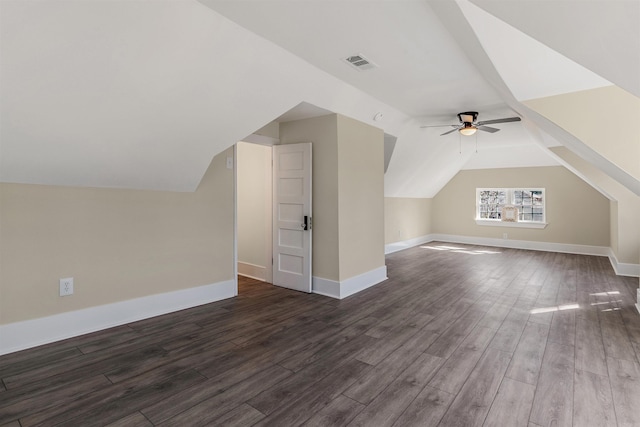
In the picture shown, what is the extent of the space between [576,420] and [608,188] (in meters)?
5.02

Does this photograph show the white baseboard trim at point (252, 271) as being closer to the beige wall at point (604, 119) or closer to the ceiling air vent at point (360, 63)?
the ceiling air vent at point (360, 63)

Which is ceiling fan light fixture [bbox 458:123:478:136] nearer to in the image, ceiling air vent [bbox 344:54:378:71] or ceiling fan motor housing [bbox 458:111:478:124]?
ceiling fan motor housing [bbox 458:111:478:124]

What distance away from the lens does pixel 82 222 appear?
2939 millimetres

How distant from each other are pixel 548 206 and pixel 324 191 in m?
6.74

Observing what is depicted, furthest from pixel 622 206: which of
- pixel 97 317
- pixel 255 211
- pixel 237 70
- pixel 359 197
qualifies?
pixel 97 317

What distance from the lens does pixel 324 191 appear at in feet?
13.7

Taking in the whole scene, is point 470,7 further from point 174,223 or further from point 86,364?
point 86,364

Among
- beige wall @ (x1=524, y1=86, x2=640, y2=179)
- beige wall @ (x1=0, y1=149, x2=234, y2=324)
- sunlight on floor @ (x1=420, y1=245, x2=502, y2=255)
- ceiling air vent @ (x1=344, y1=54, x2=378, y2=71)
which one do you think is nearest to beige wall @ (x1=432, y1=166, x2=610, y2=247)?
sunlight on floor @ (x1=420, y1=245, x2=502, y2=255)

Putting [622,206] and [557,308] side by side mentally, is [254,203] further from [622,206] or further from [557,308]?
[622,206]

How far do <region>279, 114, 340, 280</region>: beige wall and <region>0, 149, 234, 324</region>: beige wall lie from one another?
1102 millimetres

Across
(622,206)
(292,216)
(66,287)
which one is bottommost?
(66,287)

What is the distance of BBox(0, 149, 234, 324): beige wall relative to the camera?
8.61ft

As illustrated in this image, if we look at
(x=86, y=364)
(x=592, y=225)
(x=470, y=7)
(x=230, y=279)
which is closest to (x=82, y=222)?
(x=86, y=364)

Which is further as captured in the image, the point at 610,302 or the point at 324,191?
the point at 324,191
